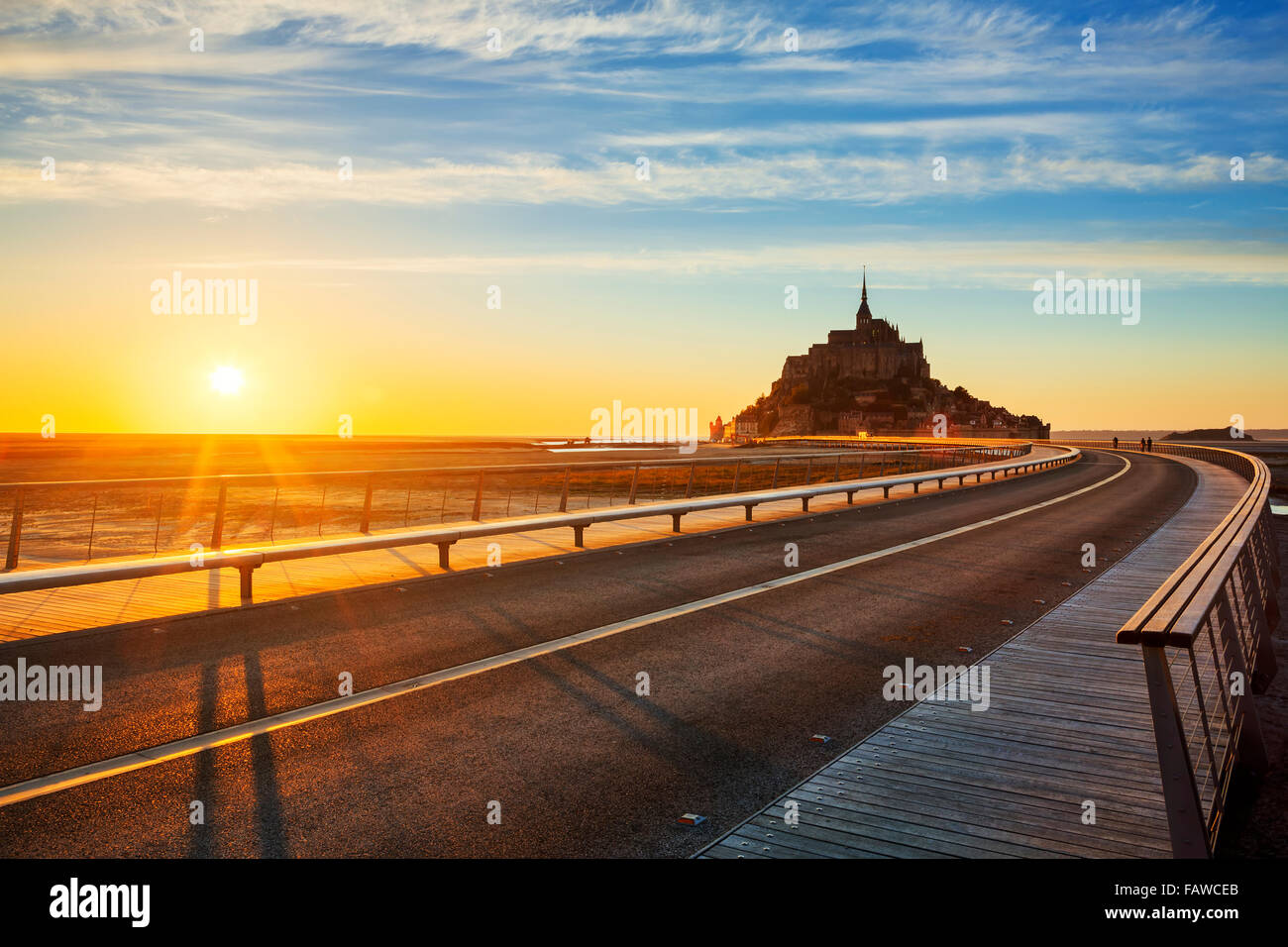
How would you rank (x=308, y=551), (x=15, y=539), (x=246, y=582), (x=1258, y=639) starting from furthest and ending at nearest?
(x=15, y=539)
(x=308, y=551)
(x=246, y=582)
(x=1258, y=639)

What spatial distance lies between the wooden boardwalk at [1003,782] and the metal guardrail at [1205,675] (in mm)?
381

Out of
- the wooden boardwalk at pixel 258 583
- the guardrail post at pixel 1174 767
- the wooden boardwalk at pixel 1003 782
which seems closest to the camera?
the guardrail post at pixel 1174 767

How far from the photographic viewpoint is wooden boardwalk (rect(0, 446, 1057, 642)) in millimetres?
9539

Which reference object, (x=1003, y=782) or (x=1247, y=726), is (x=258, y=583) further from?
(x=1247, y=726)

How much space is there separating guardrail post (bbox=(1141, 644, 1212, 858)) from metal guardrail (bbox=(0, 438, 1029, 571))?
10.2m

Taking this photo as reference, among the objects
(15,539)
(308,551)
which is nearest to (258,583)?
(308,551)

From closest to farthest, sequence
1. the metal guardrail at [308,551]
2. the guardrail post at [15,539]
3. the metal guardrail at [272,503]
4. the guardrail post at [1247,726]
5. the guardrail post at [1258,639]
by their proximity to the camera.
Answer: the guardrail post at [1247,726] < the guardrail post at [1258,639] < the metal guardrail at [308,551] < the guardrail post at [15,539] < the metal guardrail at [272,503]

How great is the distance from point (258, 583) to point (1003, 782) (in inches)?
360

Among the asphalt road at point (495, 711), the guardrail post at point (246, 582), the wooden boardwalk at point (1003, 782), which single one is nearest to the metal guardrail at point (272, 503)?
the guardrail post at point (246, 582)

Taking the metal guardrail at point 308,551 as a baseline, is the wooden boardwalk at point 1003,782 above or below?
below

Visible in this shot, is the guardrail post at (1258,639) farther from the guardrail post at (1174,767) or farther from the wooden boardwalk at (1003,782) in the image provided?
the guardrail post at (1174,767)

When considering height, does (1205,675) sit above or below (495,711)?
above

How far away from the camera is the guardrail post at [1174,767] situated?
392cm

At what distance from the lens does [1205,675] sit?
254 inches
